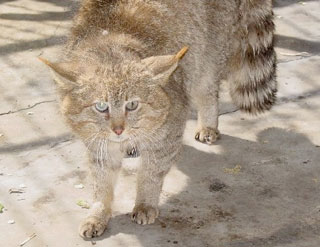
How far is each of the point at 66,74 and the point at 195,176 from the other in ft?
4.95

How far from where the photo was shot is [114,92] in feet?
15.6

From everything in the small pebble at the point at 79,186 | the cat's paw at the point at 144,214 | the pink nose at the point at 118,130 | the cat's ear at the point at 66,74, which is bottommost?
the small pebble at the point at 79,186

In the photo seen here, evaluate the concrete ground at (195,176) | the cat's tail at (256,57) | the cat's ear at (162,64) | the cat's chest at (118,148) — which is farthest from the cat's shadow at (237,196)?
the cat's ear at (162,64)

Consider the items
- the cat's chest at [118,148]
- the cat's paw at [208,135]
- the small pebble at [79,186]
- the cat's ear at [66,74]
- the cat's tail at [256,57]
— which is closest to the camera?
the cat's ear at [66,74]

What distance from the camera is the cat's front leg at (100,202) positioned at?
204 inches

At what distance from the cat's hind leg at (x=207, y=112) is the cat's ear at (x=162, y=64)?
50.7 inches

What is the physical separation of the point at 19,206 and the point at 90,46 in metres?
1.26

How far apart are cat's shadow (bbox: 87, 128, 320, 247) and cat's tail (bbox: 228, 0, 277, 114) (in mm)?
346

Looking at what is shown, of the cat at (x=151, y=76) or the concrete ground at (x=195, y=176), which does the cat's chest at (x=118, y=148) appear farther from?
the concrete ground at (x=195, y=176)

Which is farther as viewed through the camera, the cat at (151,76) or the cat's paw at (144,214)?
the cat's paw at (144,214)

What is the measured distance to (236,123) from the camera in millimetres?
6480

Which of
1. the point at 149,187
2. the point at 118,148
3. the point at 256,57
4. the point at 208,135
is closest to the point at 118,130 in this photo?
the point at 118,148

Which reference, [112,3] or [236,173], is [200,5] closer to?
[112,3]

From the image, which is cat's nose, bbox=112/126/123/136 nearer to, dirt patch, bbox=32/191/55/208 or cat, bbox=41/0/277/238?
cat, bbox=41/0/277/238
